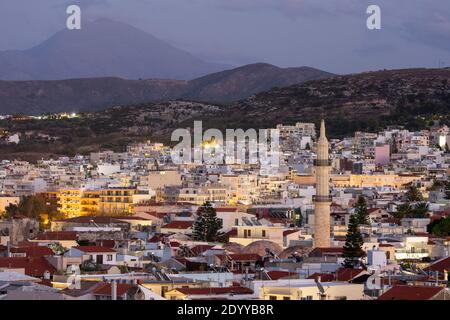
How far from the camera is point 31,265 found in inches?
1140

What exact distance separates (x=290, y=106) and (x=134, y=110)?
18.0m

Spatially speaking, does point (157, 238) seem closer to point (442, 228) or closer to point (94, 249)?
point (94, 249)

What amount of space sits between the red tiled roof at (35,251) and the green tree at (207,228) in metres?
10.8

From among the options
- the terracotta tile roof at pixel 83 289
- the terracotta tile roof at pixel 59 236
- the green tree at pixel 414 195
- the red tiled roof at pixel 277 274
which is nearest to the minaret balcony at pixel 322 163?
the terracotta tile roof at pixel 59 236

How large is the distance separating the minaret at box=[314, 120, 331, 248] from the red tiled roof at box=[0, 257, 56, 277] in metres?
11.1

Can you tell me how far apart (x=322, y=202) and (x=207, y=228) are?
17.2 feet

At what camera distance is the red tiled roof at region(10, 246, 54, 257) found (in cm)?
3241

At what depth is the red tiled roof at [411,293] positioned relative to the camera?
1902 cm

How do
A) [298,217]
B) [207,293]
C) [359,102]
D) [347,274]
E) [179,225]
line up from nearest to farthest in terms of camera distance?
[207,293] < [347,274] < [179,225] < [298,217] < [359,102]

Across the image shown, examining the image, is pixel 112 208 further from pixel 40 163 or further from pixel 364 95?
pixel 364 95

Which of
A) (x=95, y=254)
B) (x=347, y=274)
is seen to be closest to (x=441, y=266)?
(x=347, y=274)

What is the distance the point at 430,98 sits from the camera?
399 feet

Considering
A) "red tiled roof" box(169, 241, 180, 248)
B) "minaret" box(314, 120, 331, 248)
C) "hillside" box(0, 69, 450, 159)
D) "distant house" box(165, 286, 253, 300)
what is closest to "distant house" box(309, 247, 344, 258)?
"minaret" box(314, 120, 331, 248)

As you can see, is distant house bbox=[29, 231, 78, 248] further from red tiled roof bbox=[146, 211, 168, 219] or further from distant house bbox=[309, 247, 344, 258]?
red tiled roof bbox=[146, 211, 168, 219]
